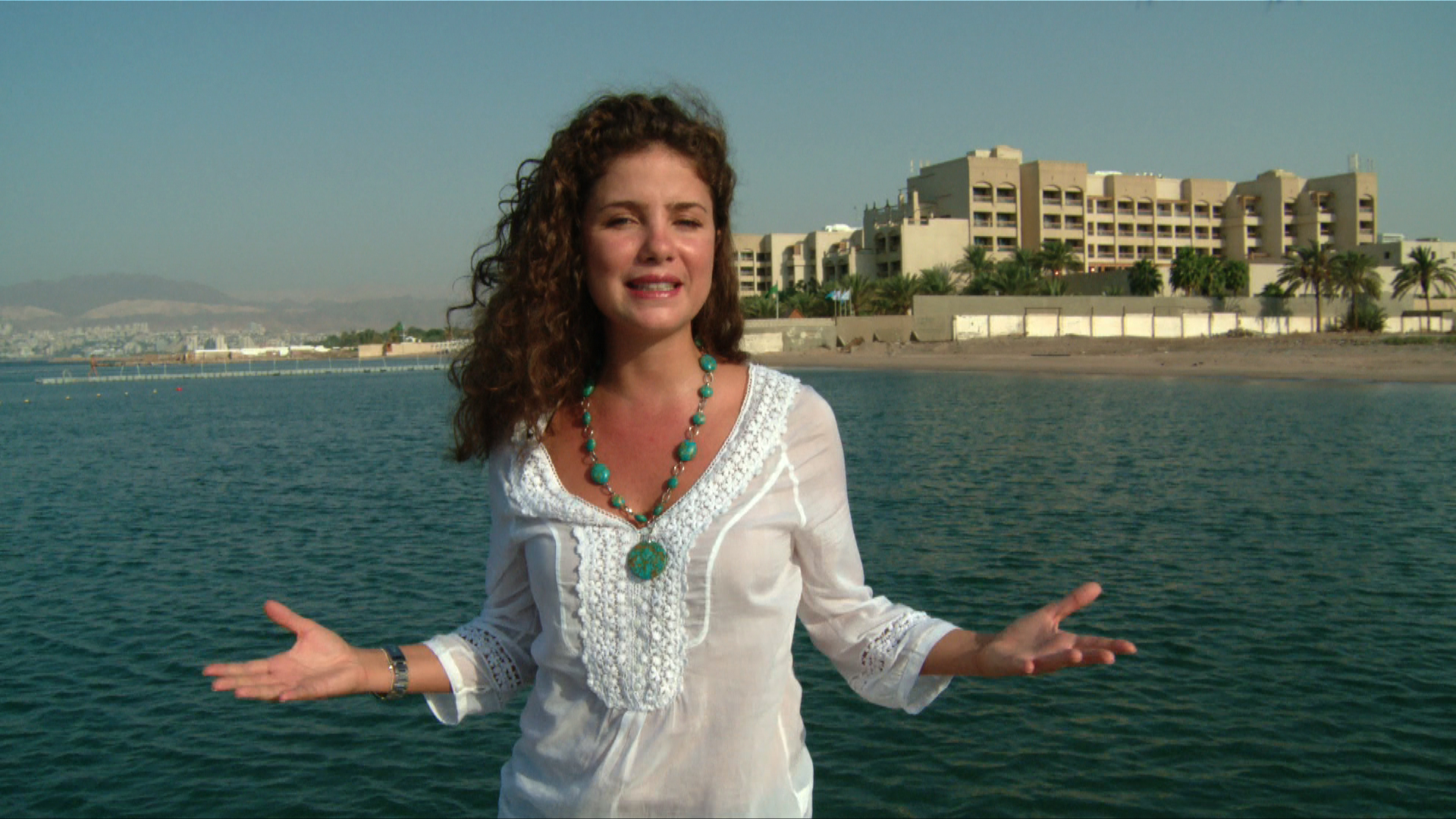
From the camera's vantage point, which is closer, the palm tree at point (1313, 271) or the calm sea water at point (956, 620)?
the calm sea water at point (956, 620)

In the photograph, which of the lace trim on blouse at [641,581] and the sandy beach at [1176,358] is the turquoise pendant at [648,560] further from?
the sandy beach at [1176,358]

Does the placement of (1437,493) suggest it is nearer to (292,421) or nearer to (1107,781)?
(1107,781)

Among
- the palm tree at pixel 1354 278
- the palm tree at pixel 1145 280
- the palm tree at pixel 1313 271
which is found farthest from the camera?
the palm tree at pixel 1145 280

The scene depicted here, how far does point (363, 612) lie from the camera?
37.8 feet

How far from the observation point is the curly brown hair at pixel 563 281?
2.07 metres

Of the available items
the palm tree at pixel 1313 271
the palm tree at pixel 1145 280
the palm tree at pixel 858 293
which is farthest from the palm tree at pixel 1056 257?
the palm tree at pixel 1313 271

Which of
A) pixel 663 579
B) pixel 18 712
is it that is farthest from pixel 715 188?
pixel 18 712

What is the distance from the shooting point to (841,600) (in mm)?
2109

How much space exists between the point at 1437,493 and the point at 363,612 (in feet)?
53.6

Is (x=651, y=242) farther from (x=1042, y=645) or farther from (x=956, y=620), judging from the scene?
(x=956, y=620)

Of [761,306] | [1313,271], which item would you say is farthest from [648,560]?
[761,306]

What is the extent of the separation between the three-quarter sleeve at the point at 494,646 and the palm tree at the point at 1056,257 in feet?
280

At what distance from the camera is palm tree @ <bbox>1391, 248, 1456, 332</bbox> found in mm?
72938

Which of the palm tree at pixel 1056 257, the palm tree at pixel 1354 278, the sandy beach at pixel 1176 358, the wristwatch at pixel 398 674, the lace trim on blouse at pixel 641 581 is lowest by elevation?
the sandy beach at pixel 1176 358
